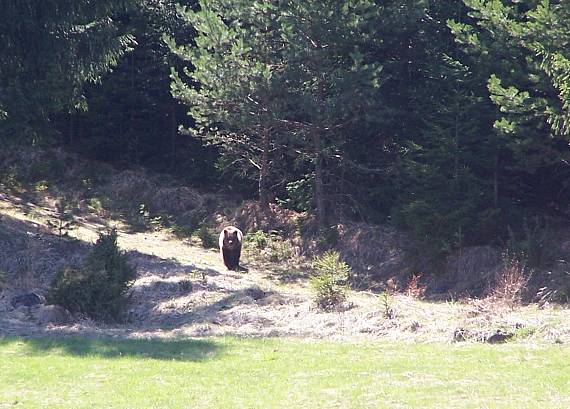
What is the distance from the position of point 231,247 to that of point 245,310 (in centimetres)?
566

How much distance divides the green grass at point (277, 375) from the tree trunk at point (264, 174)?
13591mm

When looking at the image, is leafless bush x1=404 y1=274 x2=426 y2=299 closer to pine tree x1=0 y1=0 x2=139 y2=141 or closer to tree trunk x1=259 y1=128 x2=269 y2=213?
tree trunk x1=259 y1=128 x2=269 y2=213

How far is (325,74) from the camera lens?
74.0 feet

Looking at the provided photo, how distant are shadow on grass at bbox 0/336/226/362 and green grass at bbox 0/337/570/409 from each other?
0.02m

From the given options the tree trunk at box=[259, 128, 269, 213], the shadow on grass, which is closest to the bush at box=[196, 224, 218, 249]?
the tree trunk at box=[259, 128, 269, 213]

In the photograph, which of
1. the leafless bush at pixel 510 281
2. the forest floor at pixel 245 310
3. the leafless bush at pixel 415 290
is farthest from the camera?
the leafless bush at pixel 415 290

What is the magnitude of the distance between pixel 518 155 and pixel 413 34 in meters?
5.92

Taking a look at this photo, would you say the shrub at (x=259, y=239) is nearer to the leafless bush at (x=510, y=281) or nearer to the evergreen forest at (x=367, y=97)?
the evergreen forest at (x=367, y=97)

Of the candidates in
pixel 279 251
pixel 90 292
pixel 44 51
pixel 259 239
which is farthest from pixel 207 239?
pixel 90 292

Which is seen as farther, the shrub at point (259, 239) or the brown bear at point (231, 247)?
the shrub at point (259, 239)

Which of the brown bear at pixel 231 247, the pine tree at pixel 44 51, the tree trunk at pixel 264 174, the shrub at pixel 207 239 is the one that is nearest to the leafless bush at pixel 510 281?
the brown bear at pixel 231 247

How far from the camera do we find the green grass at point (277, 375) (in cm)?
887

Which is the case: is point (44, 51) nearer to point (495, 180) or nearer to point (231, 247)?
point (231, 247)

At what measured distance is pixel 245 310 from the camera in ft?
52.4
